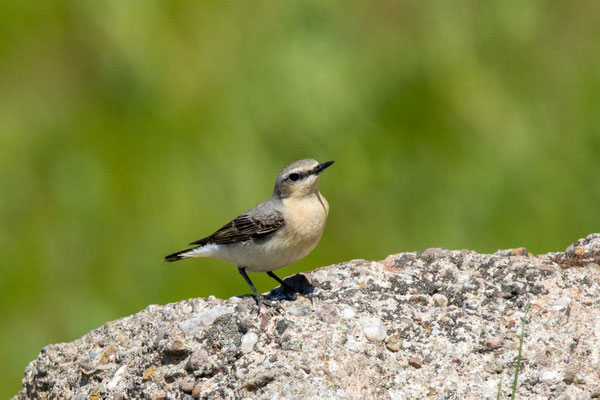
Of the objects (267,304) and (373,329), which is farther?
(267,304)

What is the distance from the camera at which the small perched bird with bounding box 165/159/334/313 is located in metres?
5.63

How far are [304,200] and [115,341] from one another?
1641mm

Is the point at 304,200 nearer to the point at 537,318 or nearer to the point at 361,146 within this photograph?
the point at 537,318

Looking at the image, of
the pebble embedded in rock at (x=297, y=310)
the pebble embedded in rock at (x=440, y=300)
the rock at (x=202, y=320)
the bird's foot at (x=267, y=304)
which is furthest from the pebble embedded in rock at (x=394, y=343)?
the rock at (x=202, y=320)

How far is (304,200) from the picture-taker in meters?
5.81

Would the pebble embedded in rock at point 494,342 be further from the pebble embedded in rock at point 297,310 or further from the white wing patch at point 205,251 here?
the white wing patch at point 205,251

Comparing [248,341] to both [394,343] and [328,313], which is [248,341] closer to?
[328,313]

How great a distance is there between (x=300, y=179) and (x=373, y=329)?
1.57 meters

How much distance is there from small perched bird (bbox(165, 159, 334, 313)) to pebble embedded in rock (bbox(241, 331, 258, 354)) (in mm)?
1009

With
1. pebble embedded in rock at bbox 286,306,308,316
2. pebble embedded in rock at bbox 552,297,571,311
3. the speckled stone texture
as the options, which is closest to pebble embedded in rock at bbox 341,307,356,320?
the speckled stone texture

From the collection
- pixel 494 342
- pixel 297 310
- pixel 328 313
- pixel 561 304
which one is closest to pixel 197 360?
pixel 297 310

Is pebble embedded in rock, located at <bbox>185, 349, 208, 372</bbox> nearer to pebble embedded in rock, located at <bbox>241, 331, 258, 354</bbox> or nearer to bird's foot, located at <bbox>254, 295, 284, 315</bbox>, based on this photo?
pebble embedded in rock, located at <bbox>241, 331, 258, 354</bbox>

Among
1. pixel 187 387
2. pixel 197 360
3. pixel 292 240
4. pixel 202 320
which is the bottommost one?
pixel 187 387

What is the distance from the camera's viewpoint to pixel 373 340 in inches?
181
